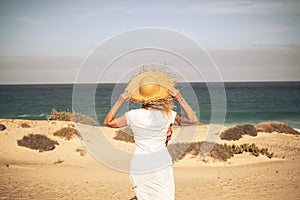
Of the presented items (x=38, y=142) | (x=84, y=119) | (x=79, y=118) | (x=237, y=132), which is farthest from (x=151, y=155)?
(x=79, y=118)

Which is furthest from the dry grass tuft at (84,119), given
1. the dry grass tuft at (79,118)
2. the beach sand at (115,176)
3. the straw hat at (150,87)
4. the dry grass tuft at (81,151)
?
the straw hat at (150,87)

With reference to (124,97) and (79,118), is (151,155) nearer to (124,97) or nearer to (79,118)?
(124,97)

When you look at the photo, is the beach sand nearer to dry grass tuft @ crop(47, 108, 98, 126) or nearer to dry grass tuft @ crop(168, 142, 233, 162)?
dry grass tuft @ crop(168, 142, 233, 162)

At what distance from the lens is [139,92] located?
441 centimetres

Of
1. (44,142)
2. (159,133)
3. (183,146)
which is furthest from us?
(44,142)

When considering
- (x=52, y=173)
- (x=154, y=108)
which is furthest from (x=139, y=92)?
(x=52, y=173)

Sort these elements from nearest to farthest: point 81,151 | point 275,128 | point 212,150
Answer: point 212,150
point 81,151
point 275,128

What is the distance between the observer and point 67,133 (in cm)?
1708

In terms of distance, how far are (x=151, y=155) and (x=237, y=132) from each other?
14872mm

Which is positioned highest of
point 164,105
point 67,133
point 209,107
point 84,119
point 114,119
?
point 209,107

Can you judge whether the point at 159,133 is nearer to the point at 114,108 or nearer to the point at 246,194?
the point at 114,108

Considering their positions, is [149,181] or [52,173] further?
[52,173]

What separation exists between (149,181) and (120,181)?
6.20 meters

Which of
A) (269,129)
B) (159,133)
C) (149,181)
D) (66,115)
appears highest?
(66,115)
